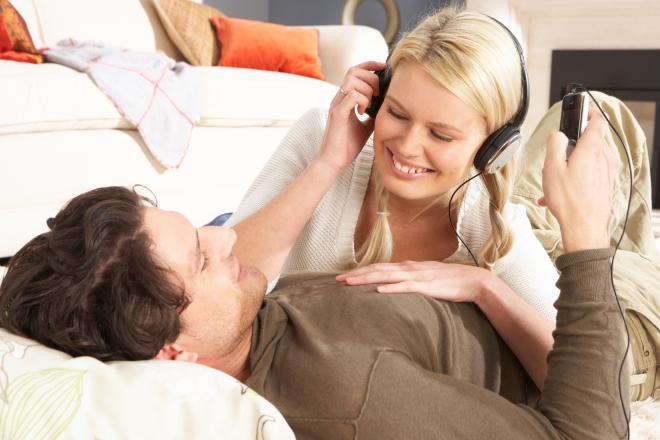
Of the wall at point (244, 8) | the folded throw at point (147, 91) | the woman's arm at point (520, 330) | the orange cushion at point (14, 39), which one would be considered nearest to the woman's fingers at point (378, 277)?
the woman's arm at point (520, 330)

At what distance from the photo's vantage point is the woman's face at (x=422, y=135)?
47.6 inches

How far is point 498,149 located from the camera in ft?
4.05

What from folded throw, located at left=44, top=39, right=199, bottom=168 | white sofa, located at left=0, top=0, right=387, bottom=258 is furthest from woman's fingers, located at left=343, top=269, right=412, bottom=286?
folded throw, located at left=44, top=39, right=199, bottom=168

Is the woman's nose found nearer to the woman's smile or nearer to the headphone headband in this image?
the woman's smile

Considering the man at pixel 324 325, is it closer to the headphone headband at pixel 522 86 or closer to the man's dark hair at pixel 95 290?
the man's dark hair at pixel 95 290

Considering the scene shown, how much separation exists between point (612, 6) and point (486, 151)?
337 cm

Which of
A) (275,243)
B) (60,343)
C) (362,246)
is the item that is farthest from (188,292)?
(362,246)

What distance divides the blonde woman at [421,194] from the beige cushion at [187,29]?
2088mm

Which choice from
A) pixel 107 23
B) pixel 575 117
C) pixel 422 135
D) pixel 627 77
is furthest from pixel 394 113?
pixel 627 77

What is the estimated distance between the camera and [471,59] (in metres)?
1.20

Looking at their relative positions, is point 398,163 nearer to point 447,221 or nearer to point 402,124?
point 402,124

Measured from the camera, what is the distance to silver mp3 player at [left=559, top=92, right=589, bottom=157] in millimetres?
1124

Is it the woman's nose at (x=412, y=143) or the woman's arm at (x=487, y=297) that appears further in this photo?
the woman's nose at (x=412, y=143)

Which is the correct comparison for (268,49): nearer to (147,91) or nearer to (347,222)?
(147,91)
